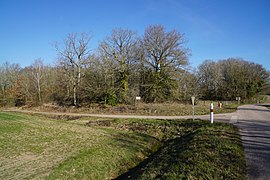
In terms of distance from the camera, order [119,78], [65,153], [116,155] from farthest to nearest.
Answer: [119,78]
[116,155]
[65,153]

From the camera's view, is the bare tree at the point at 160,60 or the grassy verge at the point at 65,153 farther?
the bare tree at the point at 160,60

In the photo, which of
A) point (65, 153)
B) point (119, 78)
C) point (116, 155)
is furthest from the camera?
point (119, 78)

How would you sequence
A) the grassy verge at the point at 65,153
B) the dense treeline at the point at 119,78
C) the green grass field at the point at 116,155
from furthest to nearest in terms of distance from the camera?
the dense treeline at the point at 119,78 < the grassy verge at the point at 65,153 < the green grass field at the point at 116,155

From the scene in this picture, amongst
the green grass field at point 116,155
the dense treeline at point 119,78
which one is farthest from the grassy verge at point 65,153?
the dense treeline at point 119,78

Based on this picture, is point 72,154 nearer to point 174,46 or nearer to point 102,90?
point 102,90

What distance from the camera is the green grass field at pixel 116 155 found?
5.33 m

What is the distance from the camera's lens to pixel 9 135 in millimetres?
11211

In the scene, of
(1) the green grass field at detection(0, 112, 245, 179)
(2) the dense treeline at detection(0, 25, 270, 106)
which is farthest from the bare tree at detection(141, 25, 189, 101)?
(1) the green grass field at detection(0, 112, 245, 179)

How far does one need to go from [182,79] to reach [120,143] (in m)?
26.4

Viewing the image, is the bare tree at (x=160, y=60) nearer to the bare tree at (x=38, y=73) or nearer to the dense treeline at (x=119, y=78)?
the dense treeline at (x=119, y=78)

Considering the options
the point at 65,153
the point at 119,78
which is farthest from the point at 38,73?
the point at 65,153

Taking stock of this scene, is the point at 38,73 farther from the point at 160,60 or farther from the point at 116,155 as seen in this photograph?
the point at 116,155

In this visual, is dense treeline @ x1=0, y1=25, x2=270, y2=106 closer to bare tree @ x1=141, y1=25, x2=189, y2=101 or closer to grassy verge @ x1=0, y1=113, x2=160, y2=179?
bare tree @ x1=141, y1=25, x2=189, y2=101

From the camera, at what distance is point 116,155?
9.22 metres
